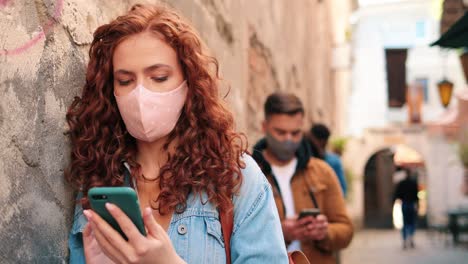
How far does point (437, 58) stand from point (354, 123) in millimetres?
4534

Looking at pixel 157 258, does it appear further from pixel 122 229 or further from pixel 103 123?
pixel 103 123

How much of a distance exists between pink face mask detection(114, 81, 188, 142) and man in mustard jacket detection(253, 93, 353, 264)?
1767 mm

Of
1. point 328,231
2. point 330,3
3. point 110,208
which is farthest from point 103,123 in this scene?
point 330,3

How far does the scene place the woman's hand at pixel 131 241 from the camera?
4.96 feet

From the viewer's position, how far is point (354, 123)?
2966cm

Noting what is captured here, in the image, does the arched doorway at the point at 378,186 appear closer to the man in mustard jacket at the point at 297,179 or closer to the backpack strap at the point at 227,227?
the man in mustard jacket at the point at 297,179

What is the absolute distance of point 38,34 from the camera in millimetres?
1875

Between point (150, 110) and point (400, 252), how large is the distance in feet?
47.2

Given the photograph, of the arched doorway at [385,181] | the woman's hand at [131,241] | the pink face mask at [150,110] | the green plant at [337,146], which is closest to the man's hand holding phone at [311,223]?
the pink face mask at [150,110]

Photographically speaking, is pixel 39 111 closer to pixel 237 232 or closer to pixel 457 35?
pixel 237 232

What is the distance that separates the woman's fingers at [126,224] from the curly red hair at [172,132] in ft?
0.88

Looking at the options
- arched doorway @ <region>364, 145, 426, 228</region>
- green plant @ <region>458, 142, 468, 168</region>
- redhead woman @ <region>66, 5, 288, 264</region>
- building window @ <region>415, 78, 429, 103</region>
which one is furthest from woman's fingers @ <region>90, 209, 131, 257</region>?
building window @ <region>415, 78, 429, 103</region>

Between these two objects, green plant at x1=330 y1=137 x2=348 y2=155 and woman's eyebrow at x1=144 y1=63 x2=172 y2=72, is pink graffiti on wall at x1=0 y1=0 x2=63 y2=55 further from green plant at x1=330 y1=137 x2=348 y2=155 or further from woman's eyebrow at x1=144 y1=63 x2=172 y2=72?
green plant at x1=330 y1=137 x2=348 y2=155

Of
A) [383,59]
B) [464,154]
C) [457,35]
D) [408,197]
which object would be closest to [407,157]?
[383,59]
